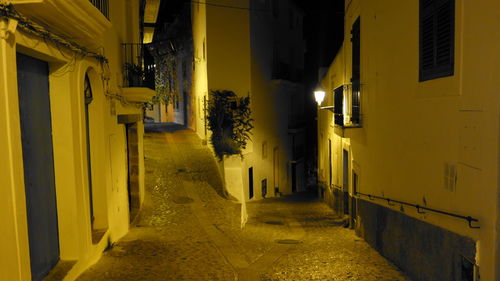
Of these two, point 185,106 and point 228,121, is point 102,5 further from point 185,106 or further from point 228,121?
point 185,106

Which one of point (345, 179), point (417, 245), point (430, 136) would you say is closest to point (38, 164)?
point (430, 136)

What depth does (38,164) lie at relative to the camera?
5.95m

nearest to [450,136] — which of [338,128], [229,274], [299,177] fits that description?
[229,274]

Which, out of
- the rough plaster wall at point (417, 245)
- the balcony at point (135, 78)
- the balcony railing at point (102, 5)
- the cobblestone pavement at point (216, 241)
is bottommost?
the cobblestone pavement at point (216, 241)

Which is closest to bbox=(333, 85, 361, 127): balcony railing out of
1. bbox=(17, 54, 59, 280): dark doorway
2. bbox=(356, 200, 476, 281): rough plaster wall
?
bbox=(356, 200, 476, 281): rough plaster wall

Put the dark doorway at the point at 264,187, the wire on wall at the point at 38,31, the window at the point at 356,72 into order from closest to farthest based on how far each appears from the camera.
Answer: the wire on wall at the point at 38,31
the window at the point at 356,72
the dark doorway at the point at 264,187

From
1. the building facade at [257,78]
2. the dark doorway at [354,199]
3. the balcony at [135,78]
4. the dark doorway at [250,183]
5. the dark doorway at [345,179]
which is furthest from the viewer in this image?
the dark doorway at [250,183]

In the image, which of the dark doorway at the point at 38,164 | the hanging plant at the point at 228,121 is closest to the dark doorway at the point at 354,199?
the hanging plant at the point at 228,121

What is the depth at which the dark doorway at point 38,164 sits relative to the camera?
5.56 metres

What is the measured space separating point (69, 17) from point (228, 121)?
11793 mm

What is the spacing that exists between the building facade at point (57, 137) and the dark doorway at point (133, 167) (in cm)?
227

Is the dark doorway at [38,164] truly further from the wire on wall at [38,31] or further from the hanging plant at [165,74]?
the hanging plant at [165,74]

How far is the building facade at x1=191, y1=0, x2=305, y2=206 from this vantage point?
18250mm

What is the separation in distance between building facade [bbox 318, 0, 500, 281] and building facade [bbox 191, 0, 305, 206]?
6.80m
